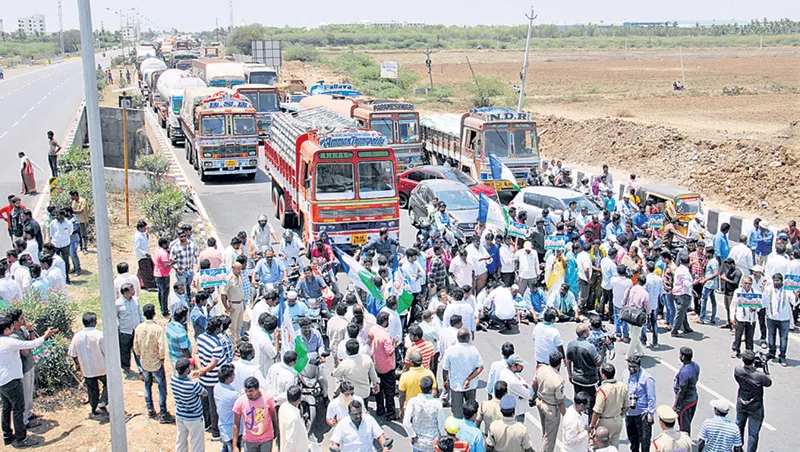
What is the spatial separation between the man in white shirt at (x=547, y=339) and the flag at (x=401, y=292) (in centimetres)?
291

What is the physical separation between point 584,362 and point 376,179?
8.89m

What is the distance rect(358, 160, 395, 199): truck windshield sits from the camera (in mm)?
17250

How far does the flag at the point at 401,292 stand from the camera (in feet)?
40.6

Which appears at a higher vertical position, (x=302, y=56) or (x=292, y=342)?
(x=302, y=56)

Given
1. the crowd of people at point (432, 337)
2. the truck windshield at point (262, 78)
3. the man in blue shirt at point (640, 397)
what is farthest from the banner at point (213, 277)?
the truck windshield at point (262, 78)

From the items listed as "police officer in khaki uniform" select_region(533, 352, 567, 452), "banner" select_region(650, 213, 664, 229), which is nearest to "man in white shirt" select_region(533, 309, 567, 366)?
"police officer in khaki uniform" select_region(533, 352, 567, 452)

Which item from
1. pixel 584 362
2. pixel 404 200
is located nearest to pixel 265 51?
pixel 404 200

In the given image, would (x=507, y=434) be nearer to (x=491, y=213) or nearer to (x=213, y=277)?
(x=213, y=277)

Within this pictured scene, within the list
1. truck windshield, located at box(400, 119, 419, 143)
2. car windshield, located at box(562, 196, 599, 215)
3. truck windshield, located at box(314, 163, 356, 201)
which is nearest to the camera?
truck windshield, located at box(314, 163, 356, 201)

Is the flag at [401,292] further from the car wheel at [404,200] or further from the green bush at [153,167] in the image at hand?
the green bush at [153,167]

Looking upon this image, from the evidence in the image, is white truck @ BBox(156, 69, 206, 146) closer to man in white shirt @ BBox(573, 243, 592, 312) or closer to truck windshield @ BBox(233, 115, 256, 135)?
truck windshield @ BBox(233, 115, 256, 135)

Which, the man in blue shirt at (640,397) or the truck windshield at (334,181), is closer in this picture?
the man in blue shirt at (640,397)

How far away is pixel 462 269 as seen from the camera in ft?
45.9

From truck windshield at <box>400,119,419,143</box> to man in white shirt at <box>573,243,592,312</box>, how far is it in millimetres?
14284
